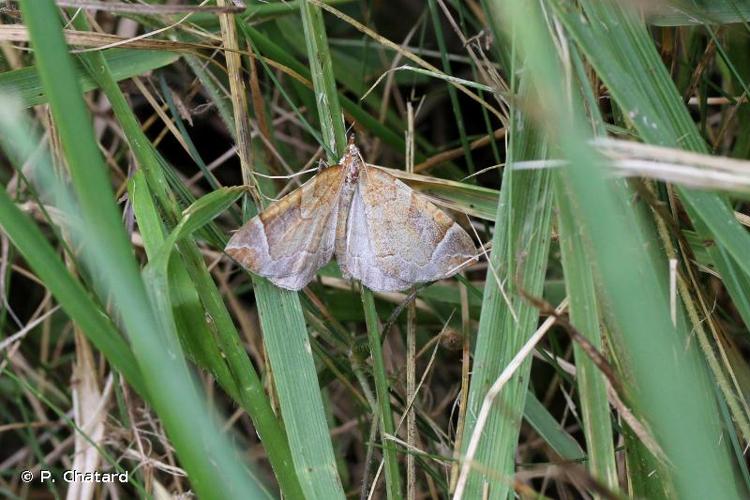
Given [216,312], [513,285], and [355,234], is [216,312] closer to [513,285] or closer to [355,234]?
[355,234]

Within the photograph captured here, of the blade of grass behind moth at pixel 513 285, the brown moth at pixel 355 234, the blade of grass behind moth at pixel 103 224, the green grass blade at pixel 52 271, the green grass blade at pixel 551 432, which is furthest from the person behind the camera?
the green grass blade at pixel 551 432

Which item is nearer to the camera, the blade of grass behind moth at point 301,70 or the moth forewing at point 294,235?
the moth forewing at point 294,235

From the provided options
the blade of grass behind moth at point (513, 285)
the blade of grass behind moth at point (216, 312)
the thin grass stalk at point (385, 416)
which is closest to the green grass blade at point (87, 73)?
the blade of grass behind moth at point (216, 312)

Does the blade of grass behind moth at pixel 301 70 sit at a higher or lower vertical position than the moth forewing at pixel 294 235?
higher

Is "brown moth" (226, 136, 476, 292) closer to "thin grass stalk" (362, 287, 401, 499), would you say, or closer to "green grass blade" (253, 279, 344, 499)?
"green grass blade" (253, 279, 344, 499)

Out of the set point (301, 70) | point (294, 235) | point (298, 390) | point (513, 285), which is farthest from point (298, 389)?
point (301, 70)

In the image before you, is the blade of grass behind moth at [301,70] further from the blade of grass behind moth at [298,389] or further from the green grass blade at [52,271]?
the green grass blade at [52,271]

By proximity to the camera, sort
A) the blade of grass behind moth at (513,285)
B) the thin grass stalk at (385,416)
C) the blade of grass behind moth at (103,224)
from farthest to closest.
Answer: the thin grass stalk at (385,416), the blade of grass behind moth at (513,285), the blade of grass behind moth at (103,224)
